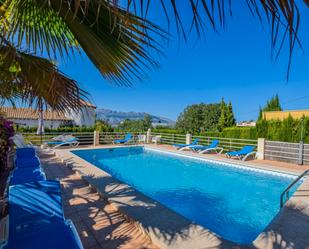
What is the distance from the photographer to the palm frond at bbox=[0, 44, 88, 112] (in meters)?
1.87

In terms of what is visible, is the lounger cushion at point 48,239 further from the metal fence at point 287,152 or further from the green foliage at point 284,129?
the green foliage at point 284,129

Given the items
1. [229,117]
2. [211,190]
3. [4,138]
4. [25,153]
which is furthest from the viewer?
[229,117]

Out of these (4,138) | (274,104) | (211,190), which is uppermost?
(274,104)

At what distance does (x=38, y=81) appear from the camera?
6.37 feet

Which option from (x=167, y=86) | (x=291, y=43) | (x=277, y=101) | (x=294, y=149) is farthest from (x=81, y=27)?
(x=277, y=101)

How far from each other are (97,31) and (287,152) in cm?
1037

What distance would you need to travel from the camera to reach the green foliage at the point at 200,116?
31.7 meters

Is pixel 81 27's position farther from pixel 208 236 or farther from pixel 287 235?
pixel 287 235

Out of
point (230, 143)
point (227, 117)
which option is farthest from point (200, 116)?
point (230, 143)

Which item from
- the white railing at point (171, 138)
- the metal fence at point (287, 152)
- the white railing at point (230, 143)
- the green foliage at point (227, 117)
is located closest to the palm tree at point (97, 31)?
the metal fence at point (287, 152)

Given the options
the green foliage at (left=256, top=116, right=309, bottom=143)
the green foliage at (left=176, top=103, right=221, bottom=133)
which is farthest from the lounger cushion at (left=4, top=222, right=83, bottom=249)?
the green foliage at (left=176, top=103, right=221, bottom=133)

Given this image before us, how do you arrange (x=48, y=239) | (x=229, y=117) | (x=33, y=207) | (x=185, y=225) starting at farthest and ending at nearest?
1. (x=229, y=117)
2. (x=185, y=225)
3. (x=33, y=207)
4. (x=48, y=239)

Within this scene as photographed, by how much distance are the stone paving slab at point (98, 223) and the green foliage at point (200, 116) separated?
2801 cm

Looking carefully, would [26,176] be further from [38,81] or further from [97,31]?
[97,31]
